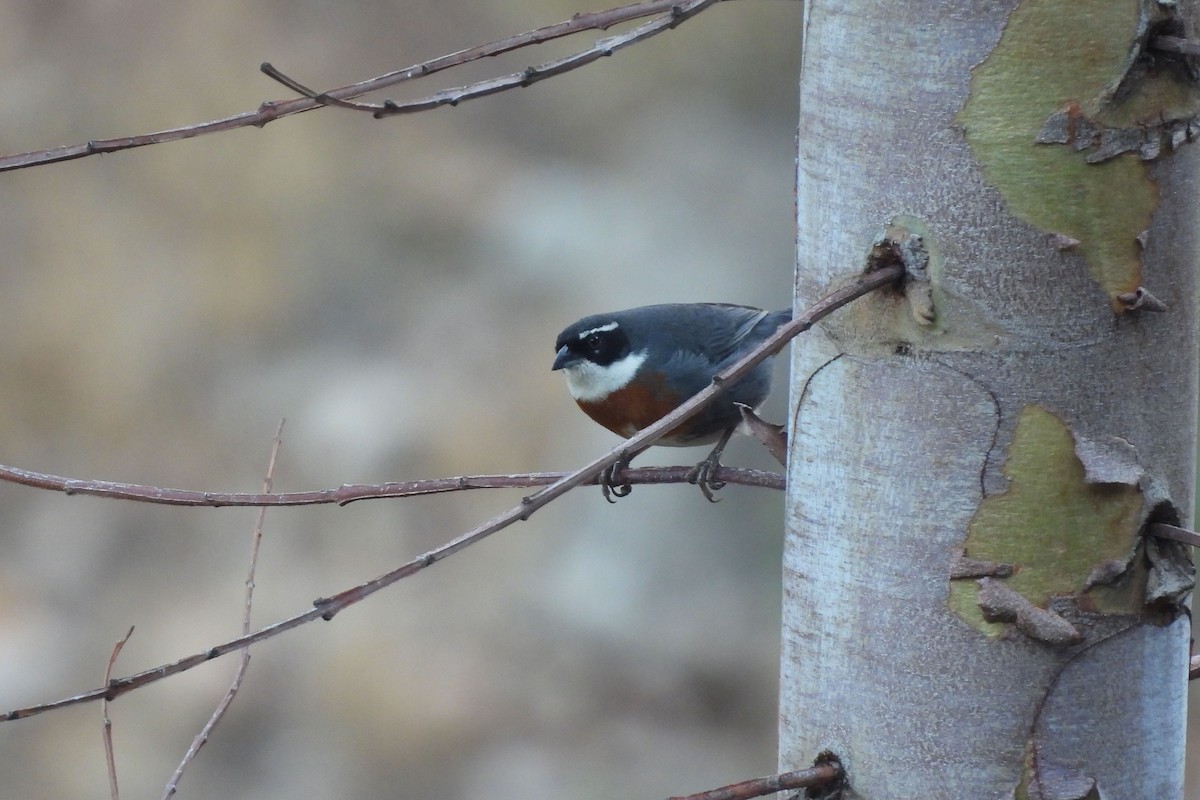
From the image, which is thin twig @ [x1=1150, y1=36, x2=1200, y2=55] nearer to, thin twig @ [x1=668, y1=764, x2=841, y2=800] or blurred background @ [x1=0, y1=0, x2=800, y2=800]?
thin twig @ [x1=668, y1=764, x2=841, y2=800]

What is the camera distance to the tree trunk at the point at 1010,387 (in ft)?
4.06

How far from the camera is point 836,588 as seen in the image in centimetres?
136

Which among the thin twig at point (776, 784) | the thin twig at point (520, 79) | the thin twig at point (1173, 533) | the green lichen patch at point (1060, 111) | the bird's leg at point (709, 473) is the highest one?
the thin twig at point (520, 79)

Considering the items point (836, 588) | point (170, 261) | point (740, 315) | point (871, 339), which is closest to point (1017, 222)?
point (871, 339)

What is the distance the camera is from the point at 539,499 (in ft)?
3.93

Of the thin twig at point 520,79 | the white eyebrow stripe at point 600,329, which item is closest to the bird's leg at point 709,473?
the white eyebrow stripe at point 600,329

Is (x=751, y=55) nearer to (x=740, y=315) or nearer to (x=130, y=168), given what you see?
(x=130, y=168)

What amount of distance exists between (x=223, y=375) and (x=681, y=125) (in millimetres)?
3389

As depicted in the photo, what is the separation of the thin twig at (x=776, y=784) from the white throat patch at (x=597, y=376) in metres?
2.42

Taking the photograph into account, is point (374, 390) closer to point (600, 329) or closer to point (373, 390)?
point (373, 390)

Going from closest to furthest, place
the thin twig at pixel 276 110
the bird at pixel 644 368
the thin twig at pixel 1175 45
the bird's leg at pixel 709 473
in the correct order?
1. the thin twig at pixel 1175 45
2. the thin twig at pixel 276 110
3. the bird's leg at pixel 709 473
4. the bird at pixel 644 368

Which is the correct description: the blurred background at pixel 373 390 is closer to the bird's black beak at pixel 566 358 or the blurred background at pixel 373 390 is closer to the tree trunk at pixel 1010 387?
the bird's black beak at pixel 566 358

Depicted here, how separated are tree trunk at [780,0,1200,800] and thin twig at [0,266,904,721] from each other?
0.08m

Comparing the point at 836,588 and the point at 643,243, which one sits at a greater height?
the point at 643,243
